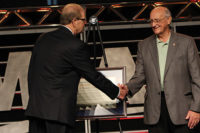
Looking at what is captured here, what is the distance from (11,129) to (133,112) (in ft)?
6.45

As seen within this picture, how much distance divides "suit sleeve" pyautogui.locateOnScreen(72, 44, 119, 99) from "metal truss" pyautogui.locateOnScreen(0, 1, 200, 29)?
6.48ft

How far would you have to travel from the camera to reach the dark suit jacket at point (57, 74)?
113 inches

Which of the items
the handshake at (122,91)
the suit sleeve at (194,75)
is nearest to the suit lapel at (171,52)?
the suit sleeve at (194,75)

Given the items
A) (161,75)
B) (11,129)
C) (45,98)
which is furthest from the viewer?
(11,129)

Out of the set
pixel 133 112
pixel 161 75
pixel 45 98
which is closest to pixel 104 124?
pixel 133 112

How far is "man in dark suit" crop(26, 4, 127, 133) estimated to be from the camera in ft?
9.43

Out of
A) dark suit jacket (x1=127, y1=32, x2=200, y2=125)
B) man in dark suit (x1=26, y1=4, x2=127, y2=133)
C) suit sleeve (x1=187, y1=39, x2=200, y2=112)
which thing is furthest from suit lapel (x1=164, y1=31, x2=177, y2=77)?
man in dark suit (x1=26, y1=4, x2=127, y2=133)

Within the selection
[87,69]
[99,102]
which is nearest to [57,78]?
[87,69]

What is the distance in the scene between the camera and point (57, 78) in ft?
9.52

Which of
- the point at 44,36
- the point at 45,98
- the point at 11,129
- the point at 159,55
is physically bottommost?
the point at 11,129

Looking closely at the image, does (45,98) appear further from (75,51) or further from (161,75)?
(161,75)

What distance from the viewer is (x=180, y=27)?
5.27 meters

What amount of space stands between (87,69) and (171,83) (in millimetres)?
843

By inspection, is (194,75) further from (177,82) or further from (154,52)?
(154,52)
